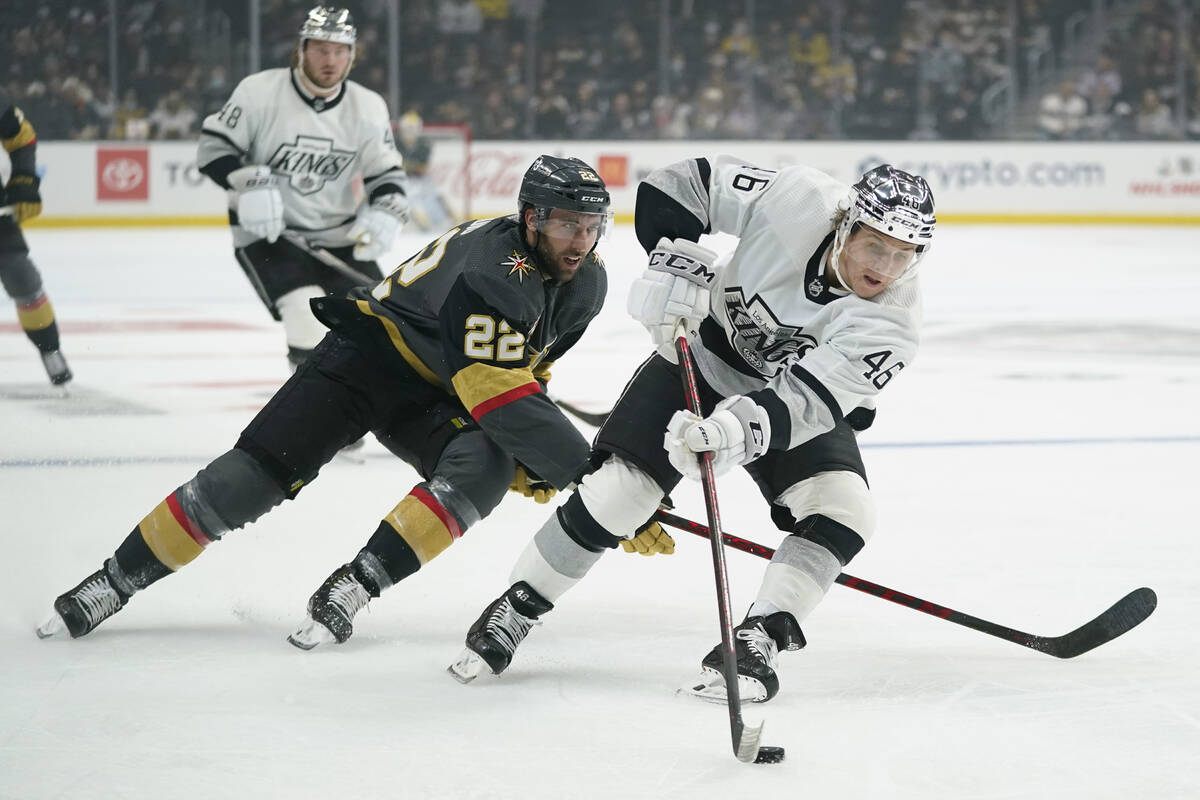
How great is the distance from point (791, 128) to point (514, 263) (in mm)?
11643

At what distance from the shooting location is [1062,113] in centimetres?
1390

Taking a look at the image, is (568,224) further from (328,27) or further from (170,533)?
(328,27)

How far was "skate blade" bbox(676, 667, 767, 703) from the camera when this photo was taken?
89.9 inches

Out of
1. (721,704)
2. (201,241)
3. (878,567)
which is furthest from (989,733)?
(201,241)

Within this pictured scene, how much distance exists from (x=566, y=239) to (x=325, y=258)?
7.22 ft

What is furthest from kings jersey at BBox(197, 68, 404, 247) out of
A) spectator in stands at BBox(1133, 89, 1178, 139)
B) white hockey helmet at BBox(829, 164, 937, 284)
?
spectator in stands at BBox(1133, 89, 1178, 139)

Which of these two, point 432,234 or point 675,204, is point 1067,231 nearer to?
point 432,234

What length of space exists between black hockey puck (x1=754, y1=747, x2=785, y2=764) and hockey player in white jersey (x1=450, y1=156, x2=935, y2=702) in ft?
0.76

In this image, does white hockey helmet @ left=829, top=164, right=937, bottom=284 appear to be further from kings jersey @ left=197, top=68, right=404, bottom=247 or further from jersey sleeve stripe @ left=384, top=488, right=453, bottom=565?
kings jersey @ left=197, top=68, right=404, bottom=247

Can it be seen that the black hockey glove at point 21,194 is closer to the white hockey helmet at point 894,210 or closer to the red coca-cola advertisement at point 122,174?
the white hockey helmet at point 894,210

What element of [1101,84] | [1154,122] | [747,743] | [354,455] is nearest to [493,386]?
[747,743]

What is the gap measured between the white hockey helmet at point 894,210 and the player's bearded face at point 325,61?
2.49 metres

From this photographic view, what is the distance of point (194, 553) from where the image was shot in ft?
8.40

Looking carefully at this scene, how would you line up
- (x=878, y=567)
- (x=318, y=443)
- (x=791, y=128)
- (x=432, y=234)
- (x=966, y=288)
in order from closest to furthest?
(x=318, y=443) < (x=878, y=567) < (x=966, y=288) < (x=432, y=234) < (x=791, y=128)
